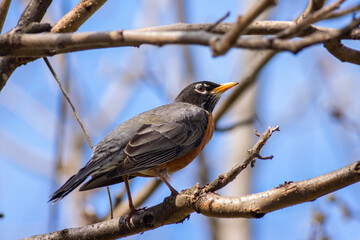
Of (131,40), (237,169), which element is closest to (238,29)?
(131,40)

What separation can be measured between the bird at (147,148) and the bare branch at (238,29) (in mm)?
2162

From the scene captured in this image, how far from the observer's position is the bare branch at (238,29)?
2.11 metres

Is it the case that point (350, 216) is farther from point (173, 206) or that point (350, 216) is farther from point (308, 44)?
point (308, 44)

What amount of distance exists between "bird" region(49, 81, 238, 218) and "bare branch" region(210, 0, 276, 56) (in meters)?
2.16

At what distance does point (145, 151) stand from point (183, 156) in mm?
542

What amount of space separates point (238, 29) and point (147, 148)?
9.76 ft

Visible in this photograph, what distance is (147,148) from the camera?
4.95 metres

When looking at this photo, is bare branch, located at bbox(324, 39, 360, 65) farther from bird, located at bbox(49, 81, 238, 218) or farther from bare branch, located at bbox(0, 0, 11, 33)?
bare branch, located at bbox(0, 0, 11, 33)

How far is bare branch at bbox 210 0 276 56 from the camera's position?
211 cm

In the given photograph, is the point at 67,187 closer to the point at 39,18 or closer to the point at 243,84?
the point at 39,18

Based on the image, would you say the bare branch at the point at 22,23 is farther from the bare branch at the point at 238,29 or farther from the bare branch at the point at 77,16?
the bare branch at the point at 238,29

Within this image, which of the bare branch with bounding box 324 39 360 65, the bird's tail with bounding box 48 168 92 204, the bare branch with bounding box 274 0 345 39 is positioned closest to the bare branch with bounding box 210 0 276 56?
the bare branch with bounding box 274 0 345 39

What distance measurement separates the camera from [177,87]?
10742 millimetres

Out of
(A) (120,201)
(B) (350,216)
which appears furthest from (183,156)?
(B) (350,216)
